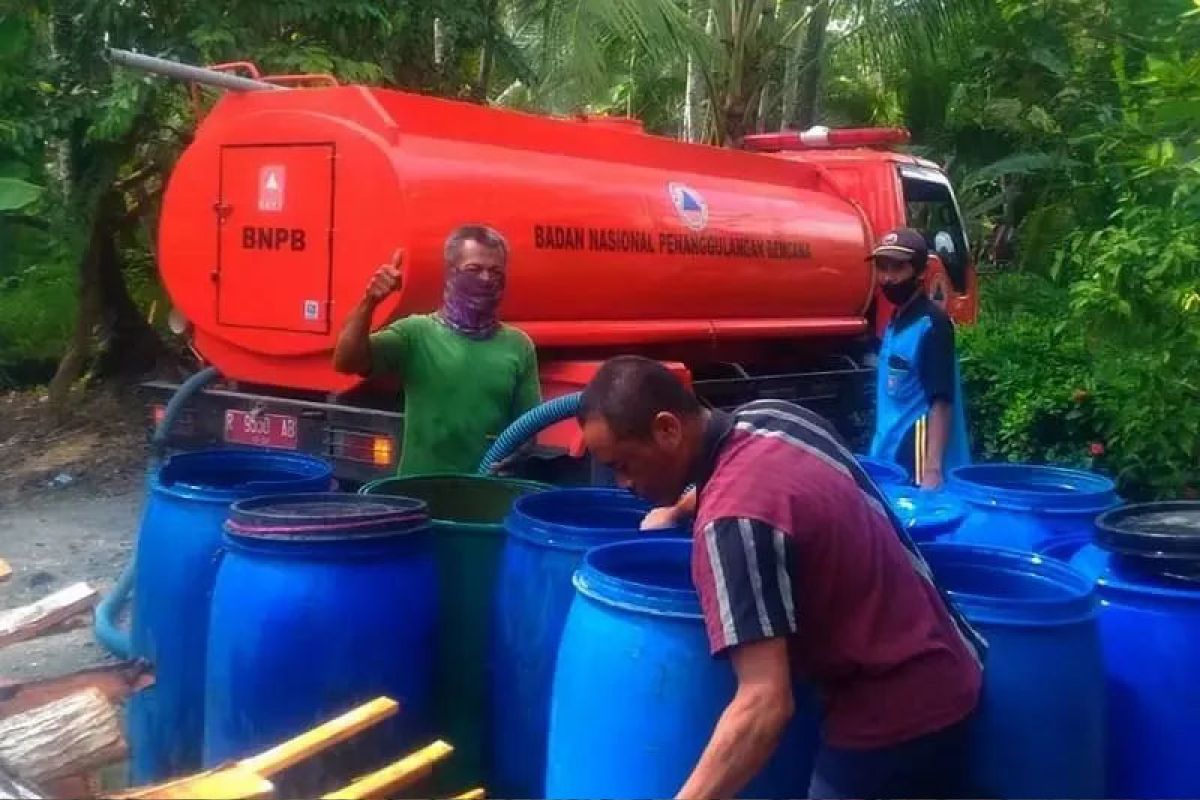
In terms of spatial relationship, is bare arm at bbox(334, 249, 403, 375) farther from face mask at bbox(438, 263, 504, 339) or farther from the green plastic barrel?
the green plastic barrel

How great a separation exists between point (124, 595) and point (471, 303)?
6.32 feet

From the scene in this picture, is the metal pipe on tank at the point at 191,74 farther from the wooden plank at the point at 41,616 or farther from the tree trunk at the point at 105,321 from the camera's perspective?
the tree trunk at the point at 105,321

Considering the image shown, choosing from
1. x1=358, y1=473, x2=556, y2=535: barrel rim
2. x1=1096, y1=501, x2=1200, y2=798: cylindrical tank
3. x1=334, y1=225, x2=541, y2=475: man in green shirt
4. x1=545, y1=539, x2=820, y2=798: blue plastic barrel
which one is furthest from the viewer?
x1=334, y1=225, x2=541, y2=475: man in green shirt

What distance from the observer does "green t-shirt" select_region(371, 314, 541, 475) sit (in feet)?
15.2

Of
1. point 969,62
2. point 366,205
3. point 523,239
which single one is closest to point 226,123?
point 366,205

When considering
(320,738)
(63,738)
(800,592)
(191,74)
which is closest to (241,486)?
(63,738)

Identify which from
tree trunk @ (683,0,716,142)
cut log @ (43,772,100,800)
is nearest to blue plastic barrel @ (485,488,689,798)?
cut log @ (43,772,100,800)

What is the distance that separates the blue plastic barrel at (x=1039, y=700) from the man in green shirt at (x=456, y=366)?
6.74 feet

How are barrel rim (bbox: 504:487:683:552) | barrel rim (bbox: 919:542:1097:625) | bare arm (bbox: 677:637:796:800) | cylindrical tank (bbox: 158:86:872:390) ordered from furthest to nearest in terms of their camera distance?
1. cylindrical tank (bbox: 158:86:872:390)
2. barrel rim (bbox: 504:487:683:552)
3. barrel rim (bbox: 919:542:1097:625)
4. bare arm (bbox: 677:637:796:800)

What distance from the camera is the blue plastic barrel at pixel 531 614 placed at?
3.49 meters

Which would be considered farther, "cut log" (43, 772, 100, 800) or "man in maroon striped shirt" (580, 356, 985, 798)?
"cut log" (43, 772, 100, 800)

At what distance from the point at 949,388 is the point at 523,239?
2.13m

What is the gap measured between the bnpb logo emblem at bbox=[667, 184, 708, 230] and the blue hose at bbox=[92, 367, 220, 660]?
2.70 m

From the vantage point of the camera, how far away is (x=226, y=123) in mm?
6684
